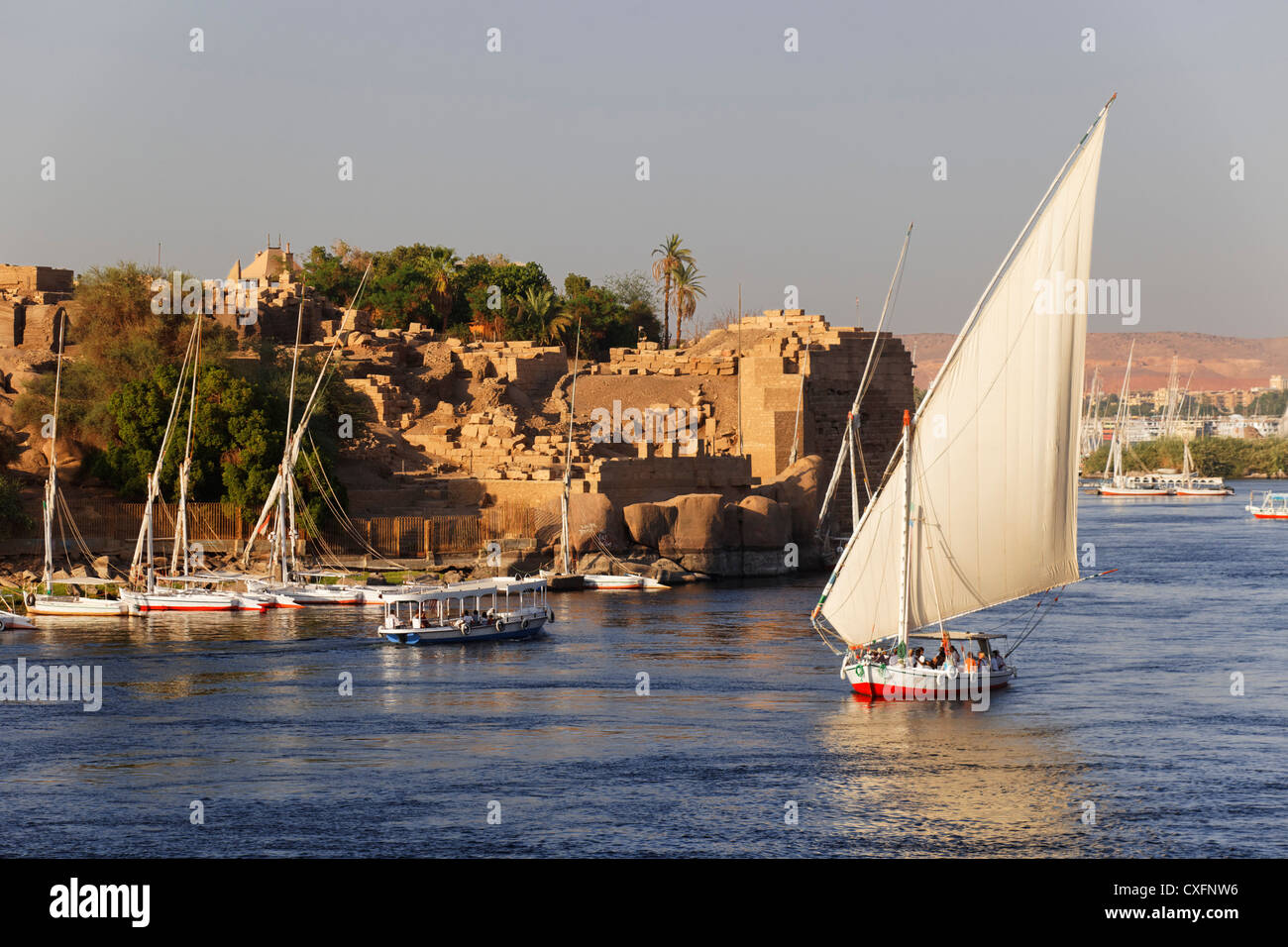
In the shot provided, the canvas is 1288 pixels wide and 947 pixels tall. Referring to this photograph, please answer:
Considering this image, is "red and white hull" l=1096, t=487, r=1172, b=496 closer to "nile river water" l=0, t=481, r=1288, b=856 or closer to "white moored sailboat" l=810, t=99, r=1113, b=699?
"nile river water" l=0, t=481, r=1288, b=856

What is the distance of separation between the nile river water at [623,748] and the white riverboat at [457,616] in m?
0.62

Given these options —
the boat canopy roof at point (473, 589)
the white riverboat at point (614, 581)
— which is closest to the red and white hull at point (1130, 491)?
the white riverboat at point (614, 581)

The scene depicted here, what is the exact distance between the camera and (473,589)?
49.1 meters

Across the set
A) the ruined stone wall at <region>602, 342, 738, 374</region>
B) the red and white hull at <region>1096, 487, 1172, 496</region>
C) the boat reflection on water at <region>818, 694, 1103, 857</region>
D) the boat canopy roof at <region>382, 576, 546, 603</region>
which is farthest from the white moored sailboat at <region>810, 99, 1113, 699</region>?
the red and white hull at <region>1096, 487, 1172, 496</region>

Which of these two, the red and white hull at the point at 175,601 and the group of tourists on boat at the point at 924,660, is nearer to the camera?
the group of tourists on boat at the point at 924,660

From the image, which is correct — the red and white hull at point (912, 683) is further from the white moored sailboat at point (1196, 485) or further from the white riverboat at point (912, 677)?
the white moored sailboat at point (1196, 485)

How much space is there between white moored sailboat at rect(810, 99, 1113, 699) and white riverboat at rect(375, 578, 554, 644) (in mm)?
13699

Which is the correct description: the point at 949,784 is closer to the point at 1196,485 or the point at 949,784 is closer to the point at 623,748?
the point at 623,748

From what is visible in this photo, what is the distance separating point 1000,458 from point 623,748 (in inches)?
363

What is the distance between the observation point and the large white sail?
97.9 ft

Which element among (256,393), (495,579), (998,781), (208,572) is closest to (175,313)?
(256,393)

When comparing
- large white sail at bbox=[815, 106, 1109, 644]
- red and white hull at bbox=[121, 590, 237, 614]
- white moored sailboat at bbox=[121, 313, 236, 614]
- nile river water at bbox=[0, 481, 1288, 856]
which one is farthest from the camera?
white moored sailboat at bbox=[121, 313, 236, 614]

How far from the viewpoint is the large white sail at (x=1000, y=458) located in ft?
97.9

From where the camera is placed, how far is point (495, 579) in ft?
168
